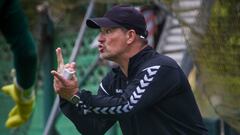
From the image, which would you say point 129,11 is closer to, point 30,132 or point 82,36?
point 82,36

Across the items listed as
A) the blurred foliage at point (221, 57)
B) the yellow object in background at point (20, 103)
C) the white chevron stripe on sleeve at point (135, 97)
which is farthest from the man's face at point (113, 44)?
the blurred foliage at point (221, 57)

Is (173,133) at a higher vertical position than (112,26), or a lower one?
lower

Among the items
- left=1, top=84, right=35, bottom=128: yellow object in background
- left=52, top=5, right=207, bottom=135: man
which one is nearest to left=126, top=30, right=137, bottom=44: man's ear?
left=52, top=5, right=207, bottom=135: man

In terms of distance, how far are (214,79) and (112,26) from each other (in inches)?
43.1

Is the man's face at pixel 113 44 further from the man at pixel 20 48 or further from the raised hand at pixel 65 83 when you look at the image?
the man at pixel 20 48

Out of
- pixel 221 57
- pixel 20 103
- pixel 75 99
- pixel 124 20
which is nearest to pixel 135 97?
pixel 75 99

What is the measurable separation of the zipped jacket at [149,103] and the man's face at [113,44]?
8cm

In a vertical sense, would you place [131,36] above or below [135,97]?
above

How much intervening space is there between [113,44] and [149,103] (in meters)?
0.39

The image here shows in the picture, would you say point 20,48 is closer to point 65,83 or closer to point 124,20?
point 65,83

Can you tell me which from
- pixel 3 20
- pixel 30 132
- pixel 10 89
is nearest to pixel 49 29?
pixel 30 132

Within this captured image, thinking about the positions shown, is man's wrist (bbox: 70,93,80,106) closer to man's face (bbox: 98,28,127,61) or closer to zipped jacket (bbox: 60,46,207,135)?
zipped jacket (bbox: 60,46,207,135)

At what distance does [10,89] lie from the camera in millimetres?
4633

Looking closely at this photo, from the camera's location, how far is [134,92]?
3865 millimetres
